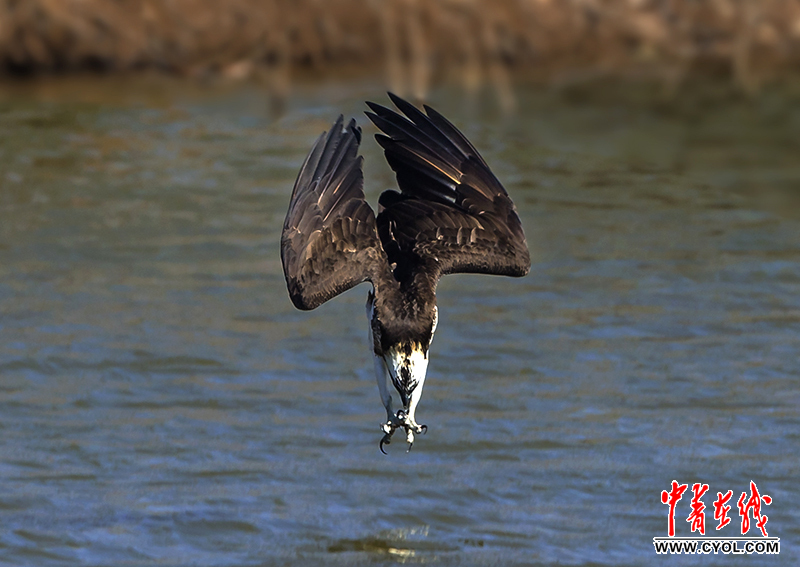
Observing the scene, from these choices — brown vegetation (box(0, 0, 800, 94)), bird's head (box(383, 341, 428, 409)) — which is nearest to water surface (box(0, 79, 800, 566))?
bird's head (box(383, 341, 428, 409))

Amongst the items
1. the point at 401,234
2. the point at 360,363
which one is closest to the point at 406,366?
the point at 401,234

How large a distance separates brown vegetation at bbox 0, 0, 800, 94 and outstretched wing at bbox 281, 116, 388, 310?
8.35 meters

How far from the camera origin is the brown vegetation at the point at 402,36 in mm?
16469

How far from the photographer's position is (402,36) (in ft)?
52.0

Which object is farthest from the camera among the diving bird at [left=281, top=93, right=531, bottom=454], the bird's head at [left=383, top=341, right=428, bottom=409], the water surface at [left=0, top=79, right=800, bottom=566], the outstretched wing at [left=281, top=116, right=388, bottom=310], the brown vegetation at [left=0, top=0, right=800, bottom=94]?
the brown vegetation at [left=0, top=0, right=800, bottom=94]

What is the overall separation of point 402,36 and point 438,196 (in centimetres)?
849

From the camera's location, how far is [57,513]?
7469mm

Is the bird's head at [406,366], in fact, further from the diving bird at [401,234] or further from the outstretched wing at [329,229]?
the outstretched wing at [329,229]

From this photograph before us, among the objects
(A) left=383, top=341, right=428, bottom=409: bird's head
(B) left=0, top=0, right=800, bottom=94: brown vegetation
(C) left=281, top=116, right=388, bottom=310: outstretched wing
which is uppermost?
(B) left=0, top=0, right=800, bottom=94: brown vegetation

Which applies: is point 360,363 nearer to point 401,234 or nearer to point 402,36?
point 401,234

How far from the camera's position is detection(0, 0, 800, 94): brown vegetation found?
54.0ft

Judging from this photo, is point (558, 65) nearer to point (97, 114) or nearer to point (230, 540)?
point (97, 114)

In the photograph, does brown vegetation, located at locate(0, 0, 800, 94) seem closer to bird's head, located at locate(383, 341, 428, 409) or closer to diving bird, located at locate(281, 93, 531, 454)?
diving bird, located at locate(281, 93, 531, 454)

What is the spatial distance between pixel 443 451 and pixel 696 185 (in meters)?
6.46
